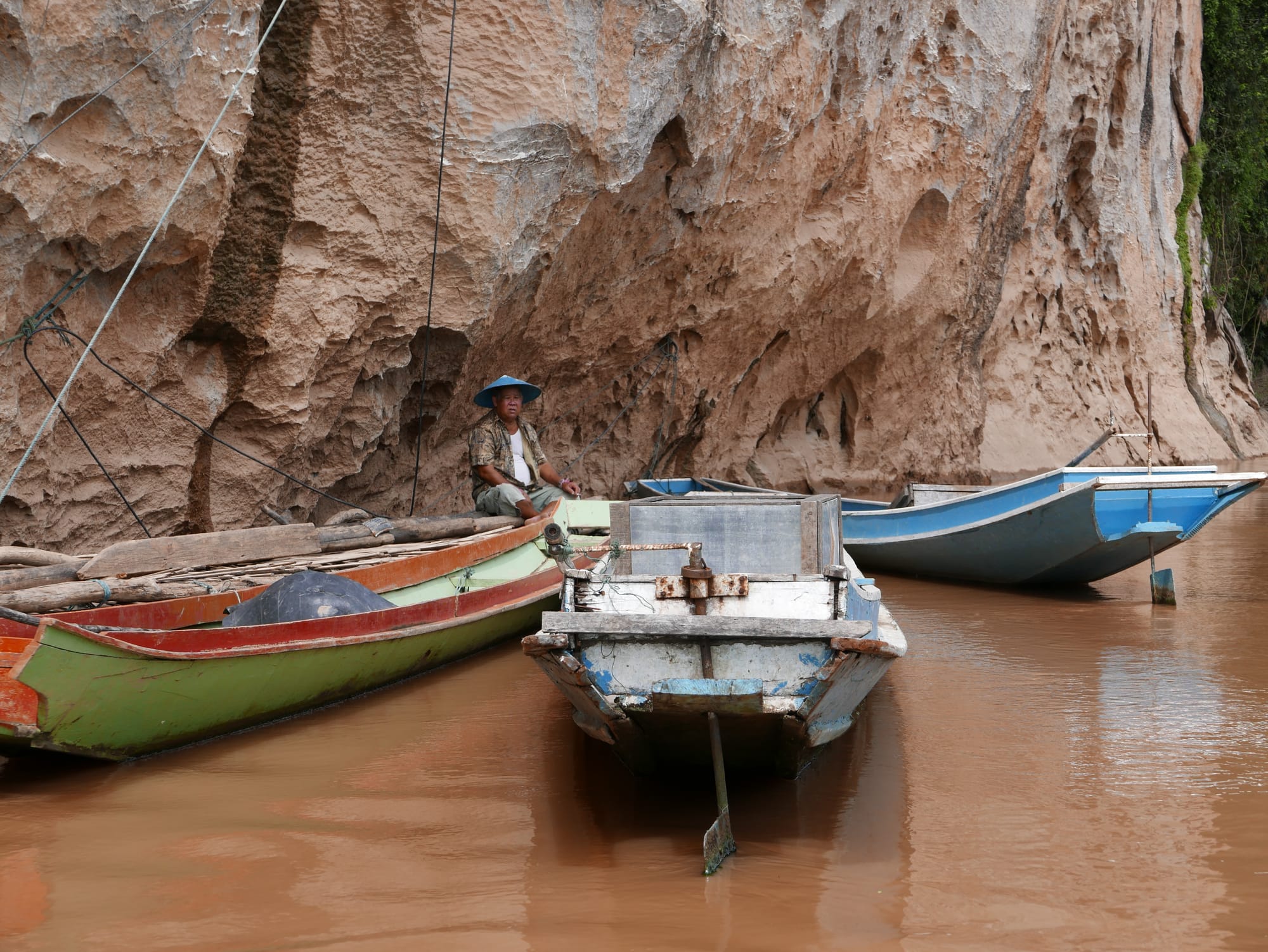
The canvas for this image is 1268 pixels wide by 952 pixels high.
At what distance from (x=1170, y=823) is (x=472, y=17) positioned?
705 centimetres

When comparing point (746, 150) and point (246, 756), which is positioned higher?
point (746, 150)

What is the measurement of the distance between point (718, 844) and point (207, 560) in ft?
12.5

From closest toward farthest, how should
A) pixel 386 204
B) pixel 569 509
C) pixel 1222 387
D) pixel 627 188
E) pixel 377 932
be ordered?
pixel 377 932, pixel 386 204, pixel 569 509, pixel 627 188, pixel 1222 387

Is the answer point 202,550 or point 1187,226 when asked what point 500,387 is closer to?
point 202,550

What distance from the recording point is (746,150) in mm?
10961

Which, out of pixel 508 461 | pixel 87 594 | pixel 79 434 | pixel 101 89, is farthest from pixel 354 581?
pixel 101 89

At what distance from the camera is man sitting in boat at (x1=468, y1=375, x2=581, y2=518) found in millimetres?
8250

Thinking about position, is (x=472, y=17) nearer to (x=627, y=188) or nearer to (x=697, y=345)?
(x=627, y=188)

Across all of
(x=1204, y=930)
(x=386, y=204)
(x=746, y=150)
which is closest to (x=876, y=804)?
(x=1204, y=930)

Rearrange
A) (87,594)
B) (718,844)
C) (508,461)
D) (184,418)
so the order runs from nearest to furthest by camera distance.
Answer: (718,844), (87,594), (184,418), (508,461)

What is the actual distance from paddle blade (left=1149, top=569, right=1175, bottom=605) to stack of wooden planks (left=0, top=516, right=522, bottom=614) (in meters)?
5.19

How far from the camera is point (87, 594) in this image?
510 cm

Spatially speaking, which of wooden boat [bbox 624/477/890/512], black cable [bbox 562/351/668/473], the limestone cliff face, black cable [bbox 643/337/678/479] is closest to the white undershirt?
the limestone cliff face

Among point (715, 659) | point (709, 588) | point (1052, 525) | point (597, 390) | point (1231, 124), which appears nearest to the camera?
point (715, 659)
